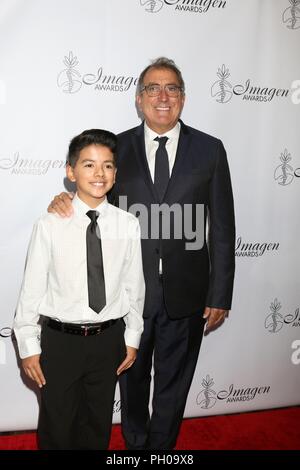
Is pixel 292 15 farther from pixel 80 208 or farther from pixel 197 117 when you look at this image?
pixel 80 208

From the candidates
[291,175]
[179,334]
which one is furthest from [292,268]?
[179,334]

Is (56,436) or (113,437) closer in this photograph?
(56,436)

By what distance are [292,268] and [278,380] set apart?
758 millimetres

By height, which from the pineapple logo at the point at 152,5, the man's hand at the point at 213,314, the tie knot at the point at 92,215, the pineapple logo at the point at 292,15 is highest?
the pineapple logo at the point at 292,15

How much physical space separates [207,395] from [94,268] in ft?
4.97

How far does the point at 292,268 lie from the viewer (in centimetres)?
264

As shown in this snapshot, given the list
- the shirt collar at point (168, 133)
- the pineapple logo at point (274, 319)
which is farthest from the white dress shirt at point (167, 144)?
the pineapple logo at point (274, 319)

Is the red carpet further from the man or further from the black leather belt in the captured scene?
the black leather belt

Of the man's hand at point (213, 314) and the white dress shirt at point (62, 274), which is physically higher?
the white dress shirt at point (62, 274)

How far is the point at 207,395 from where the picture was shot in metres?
2.69

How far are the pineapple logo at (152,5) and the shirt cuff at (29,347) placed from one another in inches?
68.6

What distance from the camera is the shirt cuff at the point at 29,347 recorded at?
1601mm

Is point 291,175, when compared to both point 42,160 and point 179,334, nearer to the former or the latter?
point 179,334

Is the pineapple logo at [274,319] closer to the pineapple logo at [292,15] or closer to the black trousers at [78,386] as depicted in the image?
the black trousers at [78,386]
